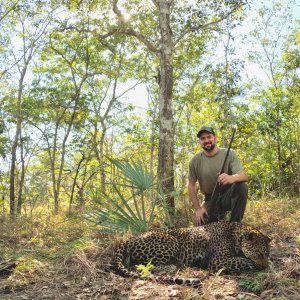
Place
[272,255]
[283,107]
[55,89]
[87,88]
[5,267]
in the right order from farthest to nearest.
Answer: [87,88] → [55,89] → [283,107] → [272,255] → [5,267]

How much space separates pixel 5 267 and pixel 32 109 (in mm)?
12744

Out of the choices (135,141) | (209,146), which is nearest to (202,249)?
(209,146)

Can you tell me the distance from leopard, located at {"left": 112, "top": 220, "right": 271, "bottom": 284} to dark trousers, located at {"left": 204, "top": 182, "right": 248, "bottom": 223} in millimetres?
831

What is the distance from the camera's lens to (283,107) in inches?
461

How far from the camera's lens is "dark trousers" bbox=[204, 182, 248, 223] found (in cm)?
586

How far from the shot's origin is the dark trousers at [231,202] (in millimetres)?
5859

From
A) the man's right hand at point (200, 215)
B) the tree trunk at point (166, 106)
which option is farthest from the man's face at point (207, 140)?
the tree trunk at point (166, 106)

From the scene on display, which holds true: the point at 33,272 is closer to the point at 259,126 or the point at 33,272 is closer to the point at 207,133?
the point at 207,133

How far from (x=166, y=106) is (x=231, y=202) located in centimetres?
383

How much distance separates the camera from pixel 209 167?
6242 mm

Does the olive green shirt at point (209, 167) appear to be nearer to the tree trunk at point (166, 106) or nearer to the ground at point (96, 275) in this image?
the ground at point (96, 275)

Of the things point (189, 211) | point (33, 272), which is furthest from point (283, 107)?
point (33, 272)

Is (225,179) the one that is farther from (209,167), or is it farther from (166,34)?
(166,34)

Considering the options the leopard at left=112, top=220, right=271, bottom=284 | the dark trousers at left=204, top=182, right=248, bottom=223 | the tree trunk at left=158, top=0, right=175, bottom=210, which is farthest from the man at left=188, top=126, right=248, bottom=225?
the tree trunk at left=158, top=0, right=175, bottom=210
